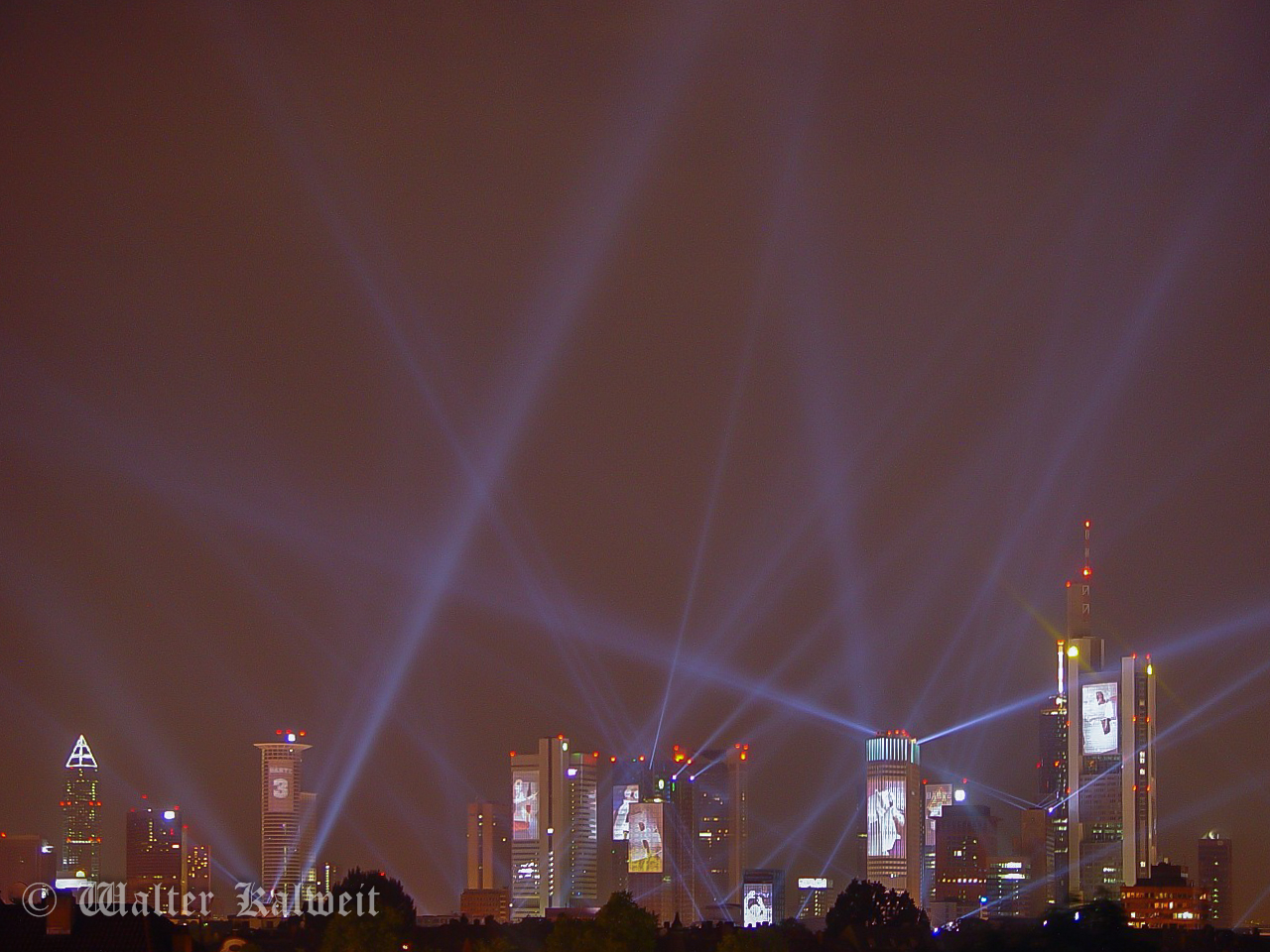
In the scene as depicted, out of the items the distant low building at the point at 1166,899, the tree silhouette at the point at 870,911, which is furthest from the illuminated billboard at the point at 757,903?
the tree silhouette at the point at 870,911

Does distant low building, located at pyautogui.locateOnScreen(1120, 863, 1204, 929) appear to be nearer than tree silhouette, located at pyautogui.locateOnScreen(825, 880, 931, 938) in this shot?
No

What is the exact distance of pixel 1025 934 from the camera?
3241cm

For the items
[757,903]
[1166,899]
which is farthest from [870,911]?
[757,903]

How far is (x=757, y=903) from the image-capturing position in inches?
7283

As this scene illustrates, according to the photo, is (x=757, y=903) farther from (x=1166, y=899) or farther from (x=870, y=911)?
(x=870, y=911)

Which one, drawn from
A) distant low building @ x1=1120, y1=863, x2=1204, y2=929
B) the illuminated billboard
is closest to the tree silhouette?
distant low building @ x1=1120, y1=863, x2=1204, y2=929

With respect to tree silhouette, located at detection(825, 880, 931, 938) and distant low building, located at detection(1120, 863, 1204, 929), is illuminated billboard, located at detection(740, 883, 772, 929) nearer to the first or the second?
distant low building, located at detection(1120, 863, 1204, 929)

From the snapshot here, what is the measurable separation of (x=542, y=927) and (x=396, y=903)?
7.02m

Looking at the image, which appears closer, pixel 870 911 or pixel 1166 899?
pixel 870 911

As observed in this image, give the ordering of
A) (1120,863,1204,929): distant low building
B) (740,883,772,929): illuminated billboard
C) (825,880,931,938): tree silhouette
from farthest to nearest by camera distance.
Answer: (740,883,772,929): illuminated billboard, (1120,863,1204,929): distant low building, (825,880,931,938): tree silhouette

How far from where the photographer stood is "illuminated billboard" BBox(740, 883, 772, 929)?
182 m

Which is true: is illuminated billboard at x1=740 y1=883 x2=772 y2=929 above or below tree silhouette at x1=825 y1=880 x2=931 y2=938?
below

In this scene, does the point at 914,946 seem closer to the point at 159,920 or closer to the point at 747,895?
the point at 159,920

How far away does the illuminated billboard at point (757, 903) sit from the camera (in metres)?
182
